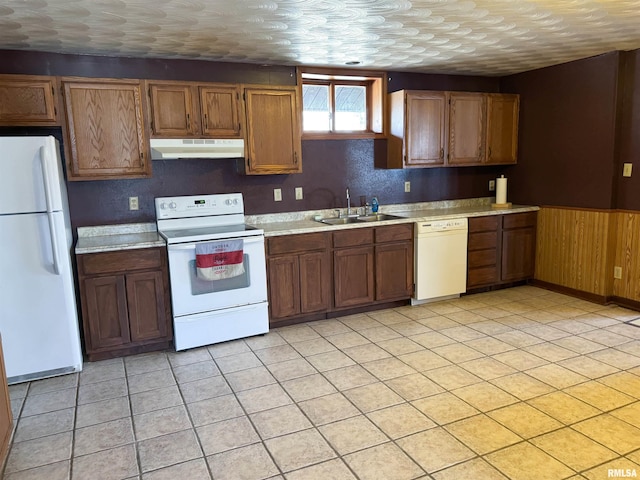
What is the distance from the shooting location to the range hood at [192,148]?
146 inches

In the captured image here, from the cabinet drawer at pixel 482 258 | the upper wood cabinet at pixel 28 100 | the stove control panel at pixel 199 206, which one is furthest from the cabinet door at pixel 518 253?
the upper wood cabinet at pixel 28 100

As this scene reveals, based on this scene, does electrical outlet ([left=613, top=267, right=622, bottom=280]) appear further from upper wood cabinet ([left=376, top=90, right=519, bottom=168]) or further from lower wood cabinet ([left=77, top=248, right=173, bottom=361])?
lower wood cabinet ([left=77, top=248, right=173, bottom=361])

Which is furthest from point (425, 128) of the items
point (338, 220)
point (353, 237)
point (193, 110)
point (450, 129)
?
point (193, 110)

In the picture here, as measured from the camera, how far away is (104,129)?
11.7 feet

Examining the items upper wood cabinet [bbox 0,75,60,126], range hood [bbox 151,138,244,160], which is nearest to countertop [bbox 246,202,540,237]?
range hood [bbox 151,138,244,160]

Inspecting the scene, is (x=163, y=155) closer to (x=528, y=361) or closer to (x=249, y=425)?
(x=249, y=425)

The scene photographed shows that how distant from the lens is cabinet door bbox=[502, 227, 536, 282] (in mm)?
5012

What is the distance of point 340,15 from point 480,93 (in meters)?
2.59

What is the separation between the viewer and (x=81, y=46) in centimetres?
345

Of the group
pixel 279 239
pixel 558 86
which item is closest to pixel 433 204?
pixel 558 86

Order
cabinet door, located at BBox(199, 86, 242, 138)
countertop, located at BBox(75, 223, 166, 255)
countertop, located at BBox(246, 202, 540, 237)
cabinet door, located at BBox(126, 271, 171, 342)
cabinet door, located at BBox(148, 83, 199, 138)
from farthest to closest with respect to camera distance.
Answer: countertop, located at BBox(246, 202, 540, 237)
cabinet door, located at BBox(199, 86, 242, 138)
cabinet door, located at BBox(148, 83, 199, 138)
cabinet door, located at BBox(126, 271, 171, 342)
countertop, located at BBox(75, 223, 166, 255)

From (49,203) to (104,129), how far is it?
0.83m

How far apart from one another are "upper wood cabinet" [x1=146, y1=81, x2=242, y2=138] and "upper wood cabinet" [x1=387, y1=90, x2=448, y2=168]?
5.38 ft

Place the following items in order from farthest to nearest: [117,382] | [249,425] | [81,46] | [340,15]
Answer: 1. [81,46]
2. [117,382]
3. [340,15]
4. [249,425]
